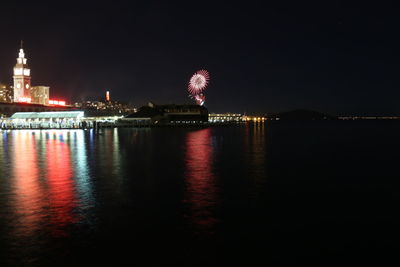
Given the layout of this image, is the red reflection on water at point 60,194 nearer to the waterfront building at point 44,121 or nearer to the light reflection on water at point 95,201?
the light reflection on water at point 95,201

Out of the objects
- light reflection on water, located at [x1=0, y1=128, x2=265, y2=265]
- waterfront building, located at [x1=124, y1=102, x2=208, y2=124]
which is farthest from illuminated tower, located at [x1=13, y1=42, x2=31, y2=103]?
light reflection on water, located at [x1=0, y1=128, x2=265, y2=265]

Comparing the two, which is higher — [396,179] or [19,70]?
[19,70]

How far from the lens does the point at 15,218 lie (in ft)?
48.6

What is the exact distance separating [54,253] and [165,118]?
133885mm

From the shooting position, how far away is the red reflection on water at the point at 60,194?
14.4 meters

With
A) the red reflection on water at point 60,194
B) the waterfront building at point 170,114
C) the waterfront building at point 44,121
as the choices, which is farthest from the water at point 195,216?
the waterfront building at point 170,114

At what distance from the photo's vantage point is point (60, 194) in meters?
18.9

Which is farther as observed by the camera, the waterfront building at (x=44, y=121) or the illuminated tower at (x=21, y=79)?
the illuminated tower at (x=21, y=79)

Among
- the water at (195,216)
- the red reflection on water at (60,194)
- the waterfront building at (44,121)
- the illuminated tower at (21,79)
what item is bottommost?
the water at (195,216)

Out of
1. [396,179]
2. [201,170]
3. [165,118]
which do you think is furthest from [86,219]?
[165,118]

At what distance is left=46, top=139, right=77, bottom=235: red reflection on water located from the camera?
47.4 feet

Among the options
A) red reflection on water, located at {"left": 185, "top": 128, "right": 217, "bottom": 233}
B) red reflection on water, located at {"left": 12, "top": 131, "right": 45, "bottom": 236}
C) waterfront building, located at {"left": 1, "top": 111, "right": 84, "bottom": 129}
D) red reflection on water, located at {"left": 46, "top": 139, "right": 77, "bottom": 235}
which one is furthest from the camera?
waterfront building, located at {"left": 1, "top": 111, "right": 84, "bottom": 129}

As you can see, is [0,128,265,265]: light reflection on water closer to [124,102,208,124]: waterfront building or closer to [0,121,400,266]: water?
[0,121,400,266]: water

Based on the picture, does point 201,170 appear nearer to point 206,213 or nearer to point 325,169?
point 325,169
